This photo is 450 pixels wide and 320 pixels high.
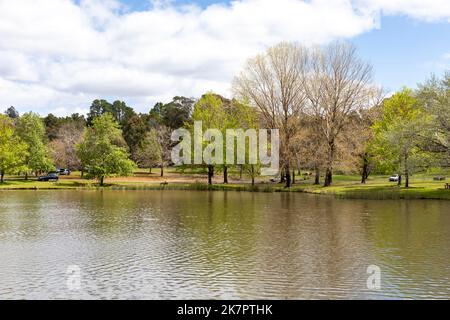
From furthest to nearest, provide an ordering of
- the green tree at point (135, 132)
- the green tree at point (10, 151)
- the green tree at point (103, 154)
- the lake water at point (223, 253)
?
the green tree at point (135, 132) → the green tree at point (103, 154) → the green tree at point (10, 151) → the lake water at point (223, 253)

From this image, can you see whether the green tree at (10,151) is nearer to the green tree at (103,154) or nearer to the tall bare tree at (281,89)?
the green tree at (103,154)

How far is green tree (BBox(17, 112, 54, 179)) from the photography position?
240 ft

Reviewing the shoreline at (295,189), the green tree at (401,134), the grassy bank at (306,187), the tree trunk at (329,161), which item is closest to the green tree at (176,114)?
the grassy bank at (306,187)

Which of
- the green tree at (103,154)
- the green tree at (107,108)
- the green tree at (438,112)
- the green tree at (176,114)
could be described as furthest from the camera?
the green tree at (107,108)

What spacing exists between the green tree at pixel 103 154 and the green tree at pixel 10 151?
27.0 feet

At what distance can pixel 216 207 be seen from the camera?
3909 centimetres

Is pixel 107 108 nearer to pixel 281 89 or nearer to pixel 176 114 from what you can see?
pixel 176 114

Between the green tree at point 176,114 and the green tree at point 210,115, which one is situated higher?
the green tree at point 176,114

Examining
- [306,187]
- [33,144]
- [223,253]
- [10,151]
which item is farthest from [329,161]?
[33,144]

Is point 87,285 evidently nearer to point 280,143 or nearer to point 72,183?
point 280,143

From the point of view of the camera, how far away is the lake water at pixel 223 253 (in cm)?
1516

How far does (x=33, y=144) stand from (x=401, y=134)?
54.1m

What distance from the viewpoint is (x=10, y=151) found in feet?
225
